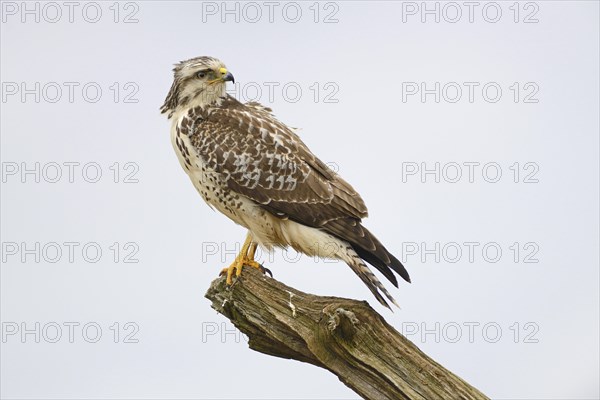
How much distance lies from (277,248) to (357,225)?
1095mm

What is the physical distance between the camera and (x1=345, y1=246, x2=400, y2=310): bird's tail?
9961 millimetres

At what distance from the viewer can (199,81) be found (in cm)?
1147

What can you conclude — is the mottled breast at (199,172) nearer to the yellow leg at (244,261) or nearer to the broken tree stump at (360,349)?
the yellow leg at (244,261)

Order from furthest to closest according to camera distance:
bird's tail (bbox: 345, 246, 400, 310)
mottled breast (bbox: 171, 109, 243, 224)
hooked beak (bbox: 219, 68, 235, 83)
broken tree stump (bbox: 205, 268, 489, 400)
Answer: hooked beak (bbox: 219, 68, 235, 83), mottled breast (bbox: 171, 109, 243, 224), bird's tail (bbox: 345, 246, 400, 310), broken tree stump (bbox: 205, 268, 489, 400)

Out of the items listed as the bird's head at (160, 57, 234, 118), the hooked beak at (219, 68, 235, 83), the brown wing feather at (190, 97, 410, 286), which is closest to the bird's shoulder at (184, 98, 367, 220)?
the brown wing feather at (190, 97, 410, 286)

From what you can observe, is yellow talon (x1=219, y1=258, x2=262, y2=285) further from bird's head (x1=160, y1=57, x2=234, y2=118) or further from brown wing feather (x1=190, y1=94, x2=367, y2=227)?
bird's head (x1=160, y1=57, x2=234, y2=118)

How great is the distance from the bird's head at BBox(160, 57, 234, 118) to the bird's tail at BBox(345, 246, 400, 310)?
8.43ft

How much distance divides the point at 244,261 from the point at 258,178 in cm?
101

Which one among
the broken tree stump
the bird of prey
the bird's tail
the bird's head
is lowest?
the broken tree stump

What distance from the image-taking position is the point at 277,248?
11.3 meters

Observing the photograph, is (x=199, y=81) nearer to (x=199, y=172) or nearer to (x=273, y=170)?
(x=199, y=172)

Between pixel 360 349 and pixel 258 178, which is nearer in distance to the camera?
pixel 360 349

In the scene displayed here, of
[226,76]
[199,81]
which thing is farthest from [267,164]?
[199,81]

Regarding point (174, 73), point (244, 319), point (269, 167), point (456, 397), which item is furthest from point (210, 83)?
point (456, 397)
